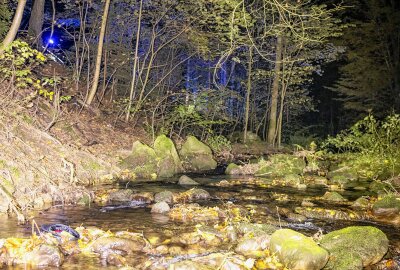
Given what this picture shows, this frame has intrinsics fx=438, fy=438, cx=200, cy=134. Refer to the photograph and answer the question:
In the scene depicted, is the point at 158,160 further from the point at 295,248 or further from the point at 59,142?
the point at 295,248

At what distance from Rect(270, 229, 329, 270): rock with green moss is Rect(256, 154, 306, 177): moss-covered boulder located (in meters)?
10.1

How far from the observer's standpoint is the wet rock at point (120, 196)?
404 inches

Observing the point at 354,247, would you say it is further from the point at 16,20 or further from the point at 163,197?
the point at 16,20

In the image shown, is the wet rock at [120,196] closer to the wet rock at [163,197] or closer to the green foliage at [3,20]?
the wet rock at [163,197]

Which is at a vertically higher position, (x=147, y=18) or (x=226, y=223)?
(x=147, y=18)

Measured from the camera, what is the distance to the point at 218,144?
22219 millimetres

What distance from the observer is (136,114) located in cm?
2067

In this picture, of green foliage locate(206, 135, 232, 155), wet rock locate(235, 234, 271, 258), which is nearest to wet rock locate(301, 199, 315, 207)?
wet rock locate(235, 234, 271, 258)

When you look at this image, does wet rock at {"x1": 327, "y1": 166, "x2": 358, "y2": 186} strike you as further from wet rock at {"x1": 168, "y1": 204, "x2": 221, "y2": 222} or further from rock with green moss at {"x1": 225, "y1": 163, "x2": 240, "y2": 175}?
wet rock at {"x1": 168, "y1": 204, "x2": 221, "y2": 222}

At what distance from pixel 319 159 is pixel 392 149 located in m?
7.61

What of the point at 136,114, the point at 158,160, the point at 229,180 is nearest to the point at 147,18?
the point at 136,114

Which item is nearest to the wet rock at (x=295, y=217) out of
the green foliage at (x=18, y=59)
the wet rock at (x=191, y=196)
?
the wet rock at (x=191, y=196)

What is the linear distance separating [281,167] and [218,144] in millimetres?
5700

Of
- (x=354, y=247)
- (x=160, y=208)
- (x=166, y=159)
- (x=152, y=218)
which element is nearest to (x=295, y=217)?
(x=354, y=247)
